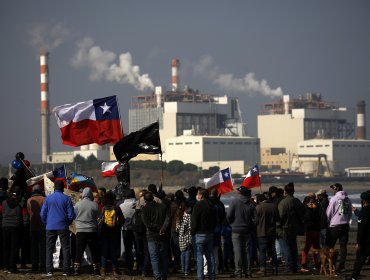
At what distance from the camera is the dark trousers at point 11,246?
15414 mm

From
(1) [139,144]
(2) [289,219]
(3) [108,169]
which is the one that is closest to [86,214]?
(1) [139,144]

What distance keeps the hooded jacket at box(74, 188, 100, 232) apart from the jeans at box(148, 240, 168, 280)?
1.13 metres

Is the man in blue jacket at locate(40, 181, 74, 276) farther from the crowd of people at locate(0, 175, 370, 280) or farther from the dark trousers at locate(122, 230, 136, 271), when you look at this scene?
the dark trousers at locate(122, 230, 136, 271)

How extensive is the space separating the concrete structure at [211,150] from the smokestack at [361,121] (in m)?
23.0

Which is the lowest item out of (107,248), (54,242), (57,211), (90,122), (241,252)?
(241,252)

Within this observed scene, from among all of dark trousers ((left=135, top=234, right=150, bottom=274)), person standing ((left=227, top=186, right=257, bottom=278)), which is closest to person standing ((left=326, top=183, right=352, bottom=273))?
person standing ((left=227, top=186, right=257, bottom=278))

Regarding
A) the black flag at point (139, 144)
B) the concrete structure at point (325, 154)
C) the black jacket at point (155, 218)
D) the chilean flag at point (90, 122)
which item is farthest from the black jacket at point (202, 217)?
the concrete structure at point (325, 154)

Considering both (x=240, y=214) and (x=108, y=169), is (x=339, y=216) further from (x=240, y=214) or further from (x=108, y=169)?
(x=108, y=169)

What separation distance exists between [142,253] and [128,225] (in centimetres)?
50

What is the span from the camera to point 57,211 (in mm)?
14734

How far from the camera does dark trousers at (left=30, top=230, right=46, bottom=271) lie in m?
15.5

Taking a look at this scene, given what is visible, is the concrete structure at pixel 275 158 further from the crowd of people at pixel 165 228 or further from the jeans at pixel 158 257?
the jeans at pixel 158 257

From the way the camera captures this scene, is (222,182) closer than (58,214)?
No

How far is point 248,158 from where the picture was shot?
164 metres
